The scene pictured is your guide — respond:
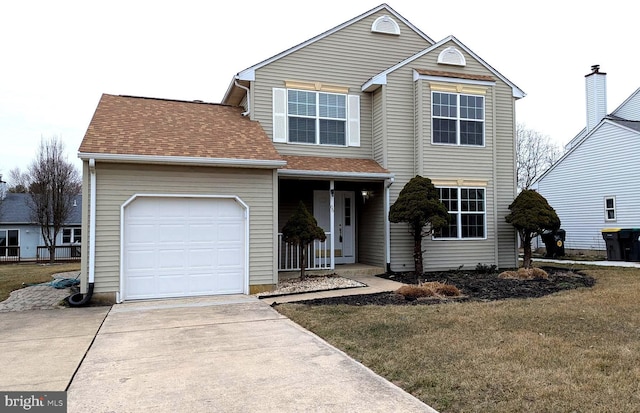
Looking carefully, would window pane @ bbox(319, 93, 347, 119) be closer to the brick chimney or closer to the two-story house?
the two-story house

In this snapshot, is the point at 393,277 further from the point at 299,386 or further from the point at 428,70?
the point at 299,386

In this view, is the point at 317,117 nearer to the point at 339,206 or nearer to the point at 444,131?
the point at 339,206

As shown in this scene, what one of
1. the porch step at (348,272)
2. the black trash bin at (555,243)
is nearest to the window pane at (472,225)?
the porch step at (348,272)

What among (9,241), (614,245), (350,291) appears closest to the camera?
(350,291)

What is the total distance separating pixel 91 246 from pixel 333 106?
776 cm

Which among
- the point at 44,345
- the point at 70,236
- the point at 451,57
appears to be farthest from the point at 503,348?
the point at 70,236

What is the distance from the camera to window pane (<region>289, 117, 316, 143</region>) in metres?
13.1

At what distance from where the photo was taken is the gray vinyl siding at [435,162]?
519 inches

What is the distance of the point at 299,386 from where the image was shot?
438 centimetres

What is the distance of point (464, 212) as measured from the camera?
1355 centimetres

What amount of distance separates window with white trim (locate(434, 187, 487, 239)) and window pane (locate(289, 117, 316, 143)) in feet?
13.6

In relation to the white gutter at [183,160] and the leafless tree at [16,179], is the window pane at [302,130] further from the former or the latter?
the leafless tree at [16,179]

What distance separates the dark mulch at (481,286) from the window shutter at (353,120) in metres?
4.19

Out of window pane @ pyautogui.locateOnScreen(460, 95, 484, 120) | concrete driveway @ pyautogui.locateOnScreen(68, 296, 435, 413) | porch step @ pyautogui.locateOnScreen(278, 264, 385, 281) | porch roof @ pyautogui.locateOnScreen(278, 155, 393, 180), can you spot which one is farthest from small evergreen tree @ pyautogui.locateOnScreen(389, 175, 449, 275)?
concrete driveway @ pyautogui.locateOnScreen(68, 296, 435, 413)
